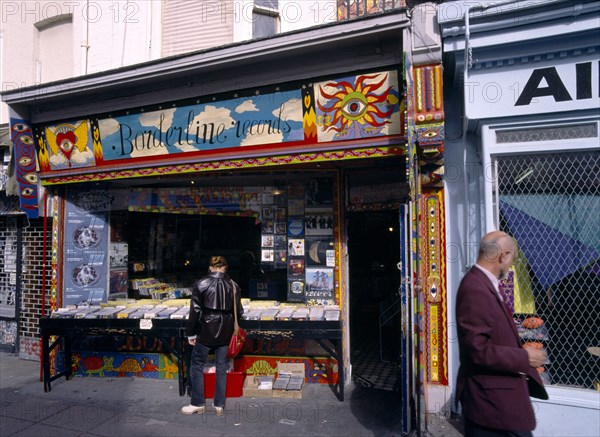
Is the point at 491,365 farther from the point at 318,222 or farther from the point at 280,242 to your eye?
the point at 280,242

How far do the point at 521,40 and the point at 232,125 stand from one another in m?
3.65

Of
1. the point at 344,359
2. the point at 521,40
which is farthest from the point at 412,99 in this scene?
the point at 344,359

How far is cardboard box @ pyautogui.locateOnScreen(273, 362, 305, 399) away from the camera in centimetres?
578

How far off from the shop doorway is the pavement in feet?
4.48

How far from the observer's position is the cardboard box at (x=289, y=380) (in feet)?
19.0

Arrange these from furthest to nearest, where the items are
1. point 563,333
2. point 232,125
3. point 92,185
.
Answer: point 92,185 → point 232,125 → point 563,333

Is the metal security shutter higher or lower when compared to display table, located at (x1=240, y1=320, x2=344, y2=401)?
higher

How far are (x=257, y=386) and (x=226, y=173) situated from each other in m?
3.18

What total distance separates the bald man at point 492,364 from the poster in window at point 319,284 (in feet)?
11.7

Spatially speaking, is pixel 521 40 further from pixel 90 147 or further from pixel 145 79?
pixel 90 147

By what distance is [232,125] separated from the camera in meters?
6.07

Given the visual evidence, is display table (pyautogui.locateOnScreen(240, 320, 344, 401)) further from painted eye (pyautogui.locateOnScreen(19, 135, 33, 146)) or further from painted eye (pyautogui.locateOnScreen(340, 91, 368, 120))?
painted eye (pyautogui.locateOnScreen(19, 135, 33, 146))

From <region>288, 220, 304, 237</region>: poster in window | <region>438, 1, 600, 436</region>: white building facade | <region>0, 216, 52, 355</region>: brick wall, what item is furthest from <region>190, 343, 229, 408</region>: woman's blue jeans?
<region>0, 216, 52, 355</region>: brick wall

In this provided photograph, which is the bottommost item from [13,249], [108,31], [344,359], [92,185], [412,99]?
[344,359]
